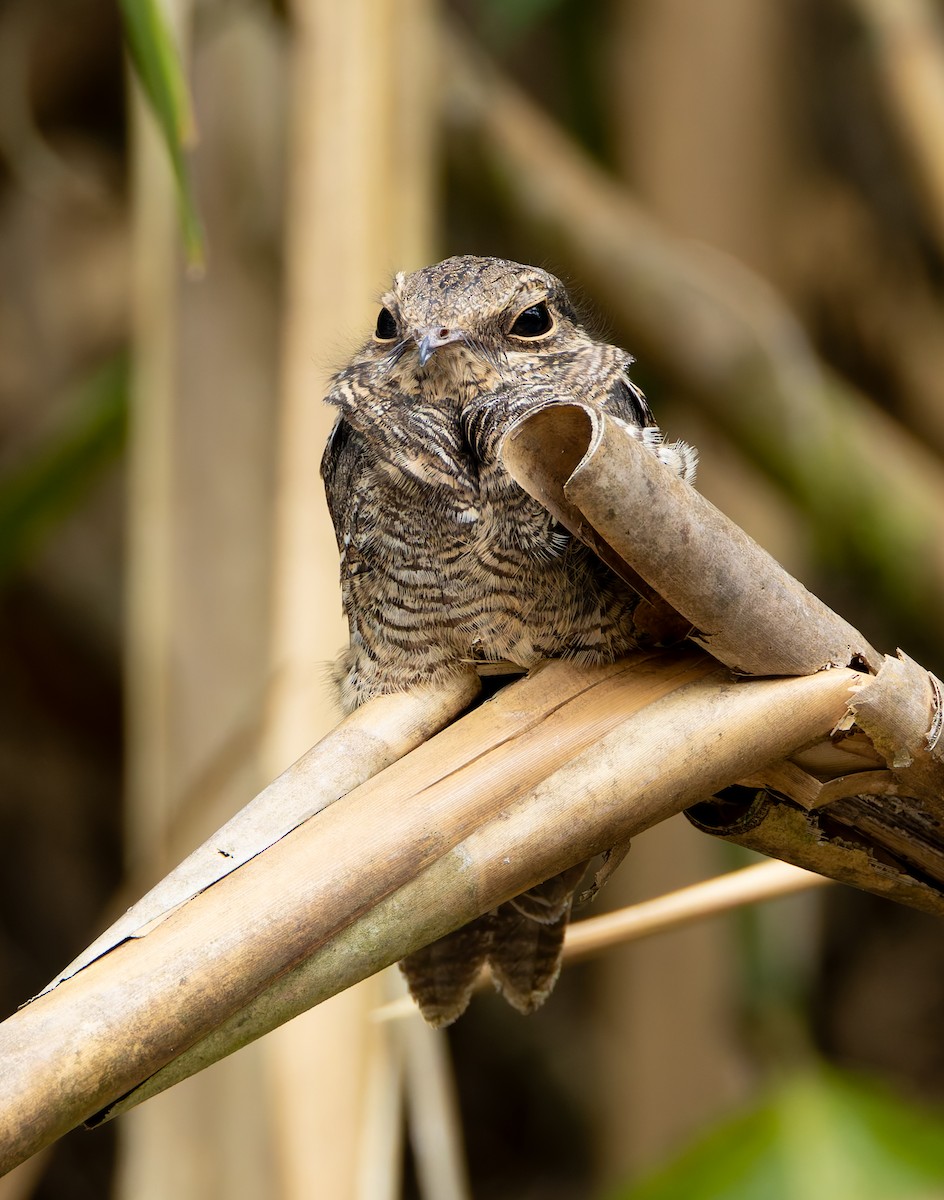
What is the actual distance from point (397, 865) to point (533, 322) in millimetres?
884

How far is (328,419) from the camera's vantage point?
1.44 m

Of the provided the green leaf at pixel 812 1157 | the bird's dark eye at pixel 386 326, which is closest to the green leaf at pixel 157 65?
the bird's dark eye at pixel 386 326

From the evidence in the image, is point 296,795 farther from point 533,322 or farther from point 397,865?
point 533,322

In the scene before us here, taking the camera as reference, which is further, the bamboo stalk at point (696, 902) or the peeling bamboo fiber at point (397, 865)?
the bamboo stalk at point (696, 902)

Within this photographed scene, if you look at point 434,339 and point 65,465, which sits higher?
point 65,465

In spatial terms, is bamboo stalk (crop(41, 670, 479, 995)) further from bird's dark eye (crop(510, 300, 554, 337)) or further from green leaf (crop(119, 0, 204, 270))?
bird's dark eye (crop(510, 300, 554, 337))

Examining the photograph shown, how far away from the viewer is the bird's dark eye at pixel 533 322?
1.44 metres

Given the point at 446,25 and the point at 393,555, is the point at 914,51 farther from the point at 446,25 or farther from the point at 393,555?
the point at 393,555

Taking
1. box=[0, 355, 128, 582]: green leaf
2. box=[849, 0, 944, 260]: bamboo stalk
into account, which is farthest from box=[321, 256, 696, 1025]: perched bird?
box=[849, 0, 944, 260]: bamboo stalk

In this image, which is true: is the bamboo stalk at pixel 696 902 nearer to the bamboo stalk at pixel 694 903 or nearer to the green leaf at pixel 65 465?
the bamboo stalk at pixel 694 903

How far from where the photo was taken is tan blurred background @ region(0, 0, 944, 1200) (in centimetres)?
151

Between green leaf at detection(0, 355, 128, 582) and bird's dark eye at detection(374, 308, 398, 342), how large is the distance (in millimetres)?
913

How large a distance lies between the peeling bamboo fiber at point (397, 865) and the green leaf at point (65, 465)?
1604 mm

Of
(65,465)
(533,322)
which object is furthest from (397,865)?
(65,465)
